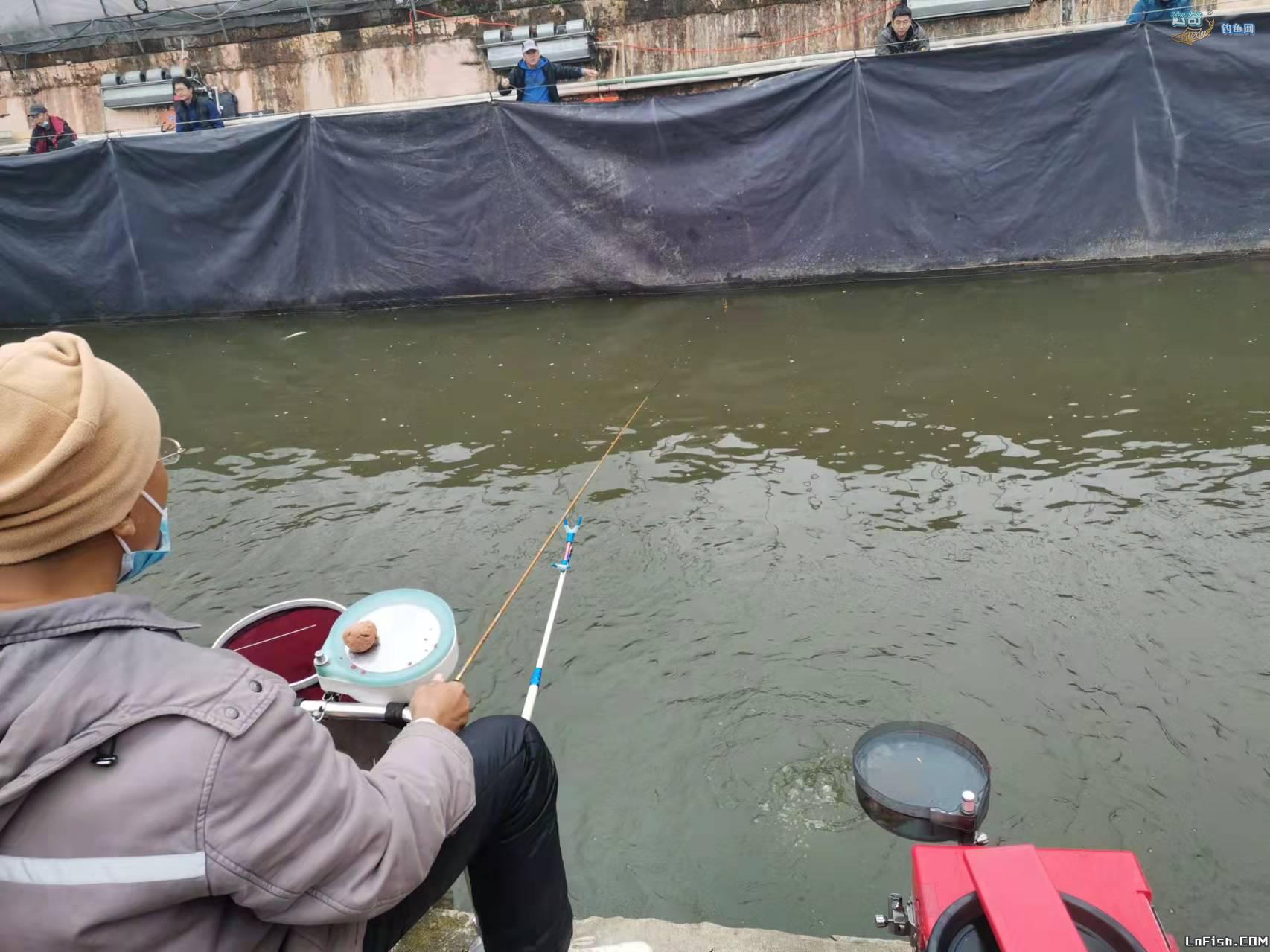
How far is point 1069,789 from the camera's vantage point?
2.93m

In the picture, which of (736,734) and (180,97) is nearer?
(736,734)

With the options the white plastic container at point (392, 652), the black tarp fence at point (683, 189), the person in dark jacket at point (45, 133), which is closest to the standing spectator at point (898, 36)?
the black tarp fence at point (683, 189)

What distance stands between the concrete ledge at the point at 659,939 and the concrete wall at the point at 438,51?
1145 centimetres

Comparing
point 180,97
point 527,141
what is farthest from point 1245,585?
point 180,97

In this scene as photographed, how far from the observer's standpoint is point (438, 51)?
12.7 meters

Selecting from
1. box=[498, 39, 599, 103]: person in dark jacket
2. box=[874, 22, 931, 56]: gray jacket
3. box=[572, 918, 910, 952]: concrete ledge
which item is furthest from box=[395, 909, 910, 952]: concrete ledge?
box=[498, 39, 599, 103]: person in dark jacket

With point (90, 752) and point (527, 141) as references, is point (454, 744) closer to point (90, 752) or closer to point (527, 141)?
point (90, 752)

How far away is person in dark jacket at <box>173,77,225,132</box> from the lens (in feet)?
35.7

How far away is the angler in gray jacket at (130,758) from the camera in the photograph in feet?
3.57

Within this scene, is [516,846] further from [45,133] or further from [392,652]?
[45,133]

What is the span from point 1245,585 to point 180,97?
39.9ft

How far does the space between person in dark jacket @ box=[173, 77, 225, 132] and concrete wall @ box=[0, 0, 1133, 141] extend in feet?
5.99

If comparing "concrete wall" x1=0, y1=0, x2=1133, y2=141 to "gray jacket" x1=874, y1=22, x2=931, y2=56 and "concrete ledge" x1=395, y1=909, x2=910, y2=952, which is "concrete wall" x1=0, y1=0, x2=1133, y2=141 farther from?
"concrete ledge" x1=395, y1=909, x2=910, y2=952

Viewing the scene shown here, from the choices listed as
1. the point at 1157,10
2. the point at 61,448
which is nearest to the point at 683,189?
the point at 1157,10
